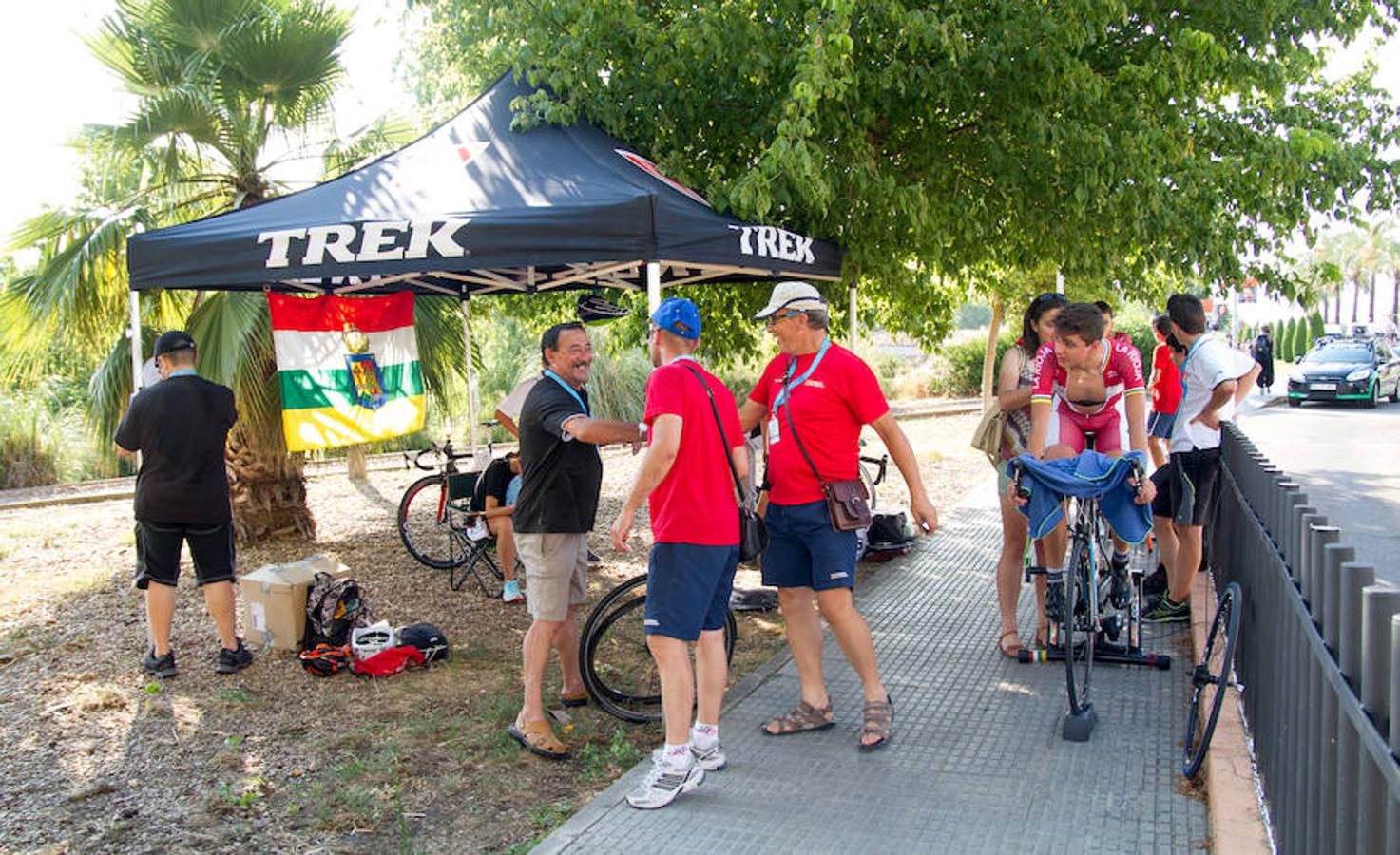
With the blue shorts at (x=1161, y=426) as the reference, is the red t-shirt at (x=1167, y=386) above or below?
above

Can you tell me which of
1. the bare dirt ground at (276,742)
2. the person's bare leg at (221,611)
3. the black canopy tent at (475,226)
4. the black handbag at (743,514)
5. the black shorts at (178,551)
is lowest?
the bare dirt ground at (276,742)

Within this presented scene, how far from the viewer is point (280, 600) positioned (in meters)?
6.59

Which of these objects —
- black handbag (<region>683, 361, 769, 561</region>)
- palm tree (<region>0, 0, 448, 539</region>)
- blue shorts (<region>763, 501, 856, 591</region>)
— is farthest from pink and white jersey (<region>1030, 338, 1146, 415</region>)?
palm tree (<region>0, 0, 448, 539</region>)

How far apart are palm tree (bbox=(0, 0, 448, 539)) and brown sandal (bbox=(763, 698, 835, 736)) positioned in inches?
222

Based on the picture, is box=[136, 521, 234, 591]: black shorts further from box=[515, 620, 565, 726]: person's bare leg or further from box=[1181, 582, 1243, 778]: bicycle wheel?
box=[1181, 582, 1243, 778]: bicycle wheel

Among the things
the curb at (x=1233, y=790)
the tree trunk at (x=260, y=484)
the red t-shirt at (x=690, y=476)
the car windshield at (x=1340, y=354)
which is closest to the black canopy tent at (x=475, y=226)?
the red t-shirt at (x=690, y=476)

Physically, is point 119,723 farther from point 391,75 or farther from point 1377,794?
point 391,75

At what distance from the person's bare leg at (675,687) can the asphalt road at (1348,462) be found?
5317 millimetres

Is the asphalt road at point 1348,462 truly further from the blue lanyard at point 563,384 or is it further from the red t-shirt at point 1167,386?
the blue lanyard at point 563,384

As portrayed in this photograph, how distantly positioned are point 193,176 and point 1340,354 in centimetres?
2643

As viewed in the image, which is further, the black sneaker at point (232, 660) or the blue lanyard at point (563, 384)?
the black sneaker at point (232, 660)

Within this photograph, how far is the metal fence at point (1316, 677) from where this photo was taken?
2346mm

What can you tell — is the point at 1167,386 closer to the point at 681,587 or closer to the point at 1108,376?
the point at 1108,376

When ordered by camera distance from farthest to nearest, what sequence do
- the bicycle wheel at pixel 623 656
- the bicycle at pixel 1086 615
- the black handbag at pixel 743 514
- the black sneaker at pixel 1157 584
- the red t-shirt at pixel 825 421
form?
the black sneaker at pixel 1157 584 < the bicycle wheel at pixel 623 656 < the bicycle at pixel 1086 615 < the red t-shirt at pixel 825 421 < the black handbag at pixel 743 514
